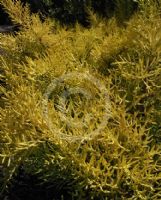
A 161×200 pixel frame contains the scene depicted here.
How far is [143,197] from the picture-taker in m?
2.44

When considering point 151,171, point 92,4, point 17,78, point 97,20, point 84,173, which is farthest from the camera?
point 92,4

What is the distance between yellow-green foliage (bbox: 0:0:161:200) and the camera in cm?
243

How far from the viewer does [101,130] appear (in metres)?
2.46

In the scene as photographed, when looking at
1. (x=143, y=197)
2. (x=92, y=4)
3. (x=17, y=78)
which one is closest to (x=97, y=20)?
(x=92, y=4)

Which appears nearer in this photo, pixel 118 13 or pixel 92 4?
pixel 118 13

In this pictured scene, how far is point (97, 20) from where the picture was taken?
153 inches

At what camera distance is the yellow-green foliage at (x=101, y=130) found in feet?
7.98

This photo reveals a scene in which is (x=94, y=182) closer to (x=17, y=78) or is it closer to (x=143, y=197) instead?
(x=143, y=197)

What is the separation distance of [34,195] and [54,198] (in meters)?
0.16

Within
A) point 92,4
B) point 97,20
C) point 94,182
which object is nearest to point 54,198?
point 94,182

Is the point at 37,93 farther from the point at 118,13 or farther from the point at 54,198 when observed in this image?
the point at 118,13

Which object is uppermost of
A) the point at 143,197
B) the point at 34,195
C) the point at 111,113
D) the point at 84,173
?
the point at 111,113

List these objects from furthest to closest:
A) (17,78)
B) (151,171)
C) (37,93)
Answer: (17,78) → (37,93) → (151,171)

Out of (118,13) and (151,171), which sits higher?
(118,13)
